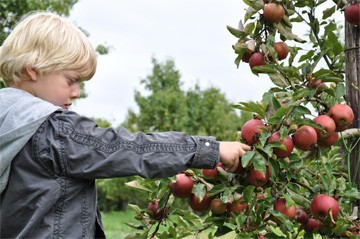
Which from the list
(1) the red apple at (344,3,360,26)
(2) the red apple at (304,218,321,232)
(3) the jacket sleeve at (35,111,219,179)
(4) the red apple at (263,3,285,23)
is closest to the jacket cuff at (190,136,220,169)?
(3) the jacket sleeve at (35,111,219,179)

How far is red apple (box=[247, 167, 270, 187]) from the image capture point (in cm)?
178

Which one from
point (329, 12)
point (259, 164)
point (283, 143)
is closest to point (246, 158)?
point (259, 164)

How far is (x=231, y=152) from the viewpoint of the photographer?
1731mm

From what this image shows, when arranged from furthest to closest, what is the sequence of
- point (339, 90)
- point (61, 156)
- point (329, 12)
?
point (329, 12), point (339, 90), point (61, 156)

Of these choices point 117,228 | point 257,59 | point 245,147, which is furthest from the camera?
point 117,228

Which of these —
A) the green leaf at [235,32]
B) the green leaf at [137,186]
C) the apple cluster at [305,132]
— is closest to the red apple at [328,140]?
the apple cluster at [305,132]

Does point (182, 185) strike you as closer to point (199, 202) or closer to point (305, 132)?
point (199, 202)

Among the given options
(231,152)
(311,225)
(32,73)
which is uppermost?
(32,73)

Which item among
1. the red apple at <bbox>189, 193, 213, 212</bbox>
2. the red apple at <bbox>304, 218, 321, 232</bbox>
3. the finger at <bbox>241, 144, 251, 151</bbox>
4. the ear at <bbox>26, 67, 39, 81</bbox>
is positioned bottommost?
the red apple at <bbox>304, 218, 321, 232</bbox>

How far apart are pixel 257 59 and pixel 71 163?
71cm

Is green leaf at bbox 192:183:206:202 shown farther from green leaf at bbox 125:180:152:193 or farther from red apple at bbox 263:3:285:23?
red apple at bbox 263:3:285:23

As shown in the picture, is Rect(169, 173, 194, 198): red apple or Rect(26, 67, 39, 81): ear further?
Rect(169, 173, 194, 198): red apple

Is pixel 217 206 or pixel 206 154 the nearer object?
pixel 206 154

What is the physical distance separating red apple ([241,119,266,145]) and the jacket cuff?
0.39ft
